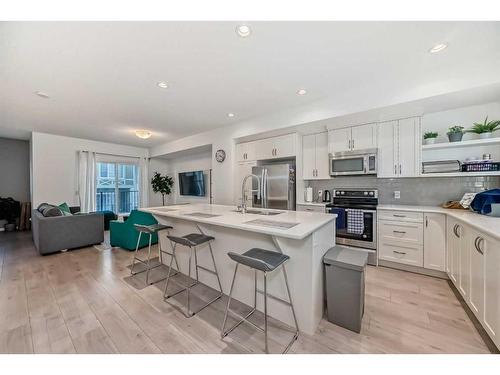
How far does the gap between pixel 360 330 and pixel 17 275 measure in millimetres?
4189

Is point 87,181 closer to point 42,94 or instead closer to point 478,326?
point 42,94

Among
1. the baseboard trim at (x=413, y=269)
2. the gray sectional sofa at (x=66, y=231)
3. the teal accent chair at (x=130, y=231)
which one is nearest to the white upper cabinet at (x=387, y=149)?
the baseboard trim at (x=413, y=269)

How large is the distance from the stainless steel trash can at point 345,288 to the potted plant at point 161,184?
20.8ft

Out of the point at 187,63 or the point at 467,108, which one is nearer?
the point at 187,63

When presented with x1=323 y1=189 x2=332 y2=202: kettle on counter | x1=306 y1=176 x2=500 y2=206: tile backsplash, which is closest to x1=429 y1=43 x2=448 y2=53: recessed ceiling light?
x1=306 y1=176 x2=500 y2=206: tile backsplash

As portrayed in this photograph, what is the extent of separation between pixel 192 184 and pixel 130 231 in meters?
2.96

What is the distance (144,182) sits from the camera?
6.78 meters

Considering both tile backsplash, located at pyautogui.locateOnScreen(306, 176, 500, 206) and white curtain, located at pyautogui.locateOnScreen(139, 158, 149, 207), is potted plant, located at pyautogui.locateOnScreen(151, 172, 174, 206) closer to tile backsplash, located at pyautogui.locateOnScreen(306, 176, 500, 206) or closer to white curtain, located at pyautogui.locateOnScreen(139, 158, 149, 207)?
white curtain, located at pyautogui.locateOnScreen(139, 158, 149, 207)

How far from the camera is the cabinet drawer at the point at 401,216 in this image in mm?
2643

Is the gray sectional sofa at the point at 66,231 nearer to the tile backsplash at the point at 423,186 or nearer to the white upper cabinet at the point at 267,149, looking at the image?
the white upper cabinet at the point at 267,149

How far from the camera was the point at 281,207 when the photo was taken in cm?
378
